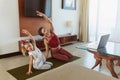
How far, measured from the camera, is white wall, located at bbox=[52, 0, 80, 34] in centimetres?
465

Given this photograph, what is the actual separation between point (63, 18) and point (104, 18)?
5.01 ft

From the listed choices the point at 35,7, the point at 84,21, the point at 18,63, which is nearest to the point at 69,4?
the point at 84,21

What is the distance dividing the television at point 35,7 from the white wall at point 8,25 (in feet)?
0.96

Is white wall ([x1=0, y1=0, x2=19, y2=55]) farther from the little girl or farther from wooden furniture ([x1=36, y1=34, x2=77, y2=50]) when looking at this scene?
the little girl

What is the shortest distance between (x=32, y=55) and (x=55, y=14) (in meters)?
2.39

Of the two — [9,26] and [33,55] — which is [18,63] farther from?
[9,26]

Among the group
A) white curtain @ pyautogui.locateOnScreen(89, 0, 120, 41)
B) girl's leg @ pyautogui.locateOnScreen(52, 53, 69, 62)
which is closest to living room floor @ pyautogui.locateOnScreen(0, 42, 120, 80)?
girl's leg @ pyautogui.locateOnScreen(52, 53, 69, 62)

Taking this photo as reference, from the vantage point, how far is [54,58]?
347cm

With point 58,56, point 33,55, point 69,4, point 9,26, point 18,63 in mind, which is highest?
point 69,4

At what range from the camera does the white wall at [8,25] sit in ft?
11.4

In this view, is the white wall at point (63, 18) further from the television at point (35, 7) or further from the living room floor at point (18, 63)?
the living room floor at point (18, 63)

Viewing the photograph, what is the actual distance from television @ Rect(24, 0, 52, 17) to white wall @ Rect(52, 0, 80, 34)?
0.36 m

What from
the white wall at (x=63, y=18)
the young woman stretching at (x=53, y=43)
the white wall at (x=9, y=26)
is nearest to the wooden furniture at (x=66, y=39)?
the white wall at (x=63, y=18)

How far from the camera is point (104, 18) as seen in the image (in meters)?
5.01
